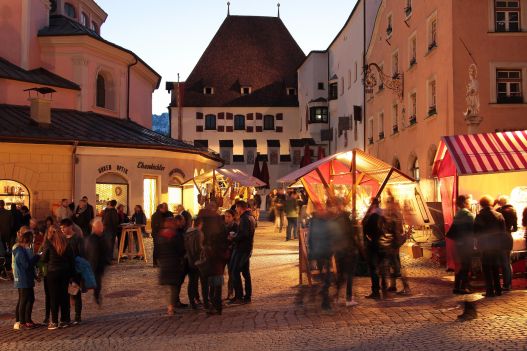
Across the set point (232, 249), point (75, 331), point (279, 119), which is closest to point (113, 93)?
point (232, 249)

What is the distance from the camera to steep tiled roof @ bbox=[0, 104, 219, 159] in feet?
89.8

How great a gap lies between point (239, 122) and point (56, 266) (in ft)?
210

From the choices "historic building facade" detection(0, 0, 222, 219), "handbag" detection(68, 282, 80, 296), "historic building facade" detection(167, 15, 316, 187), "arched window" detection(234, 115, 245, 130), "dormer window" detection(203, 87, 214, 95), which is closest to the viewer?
"handbag" detection(68, 282, 80, 296)

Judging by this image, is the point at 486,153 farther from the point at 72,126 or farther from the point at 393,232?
the point at 72,126

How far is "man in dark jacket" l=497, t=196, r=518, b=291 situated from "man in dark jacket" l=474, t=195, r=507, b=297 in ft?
0.68

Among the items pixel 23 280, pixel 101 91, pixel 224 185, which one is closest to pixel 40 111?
pixel 101 91

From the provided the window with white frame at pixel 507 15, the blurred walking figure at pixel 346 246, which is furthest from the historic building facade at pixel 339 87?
the blurred walking figure at pixel 346 246

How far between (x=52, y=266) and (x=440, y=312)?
19.3 feet

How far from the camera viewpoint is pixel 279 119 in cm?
7450

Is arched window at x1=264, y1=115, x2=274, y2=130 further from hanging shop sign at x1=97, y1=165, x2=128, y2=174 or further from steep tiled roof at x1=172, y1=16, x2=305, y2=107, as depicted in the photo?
hanging shop sign at x1=97, y1=165, x2=128, y2=174

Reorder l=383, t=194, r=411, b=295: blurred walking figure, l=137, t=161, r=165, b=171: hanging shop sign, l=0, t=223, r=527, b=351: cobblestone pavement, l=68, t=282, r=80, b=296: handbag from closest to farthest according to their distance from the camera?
l=0, t=223, r=527, b=351: cobblestone pavement
l=68, t=282, r=80, b=296: handbag
l=383, t=194, r=411, b=295: blurred walking figure
l=137, t=161, r=165, b=171: hanging shop sign

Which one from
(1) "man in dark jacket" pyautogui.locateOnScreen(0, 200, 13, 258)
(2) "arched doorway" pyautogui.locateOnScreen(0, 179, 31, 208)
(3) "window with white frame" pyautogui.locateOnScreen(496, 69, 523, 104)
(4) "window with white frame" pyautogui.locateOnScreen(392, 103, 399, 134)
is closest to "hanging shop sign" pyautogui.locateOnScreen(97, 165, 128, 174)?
(2) "arched doorway" pyautogui.locateOnScreen(0, 179, 31, 208)

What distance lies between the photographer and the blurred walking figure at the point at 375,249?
1291 cm

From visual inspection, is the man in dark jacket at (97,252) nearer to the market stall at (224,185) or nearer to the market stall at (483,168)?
the market stall at (483,168)
